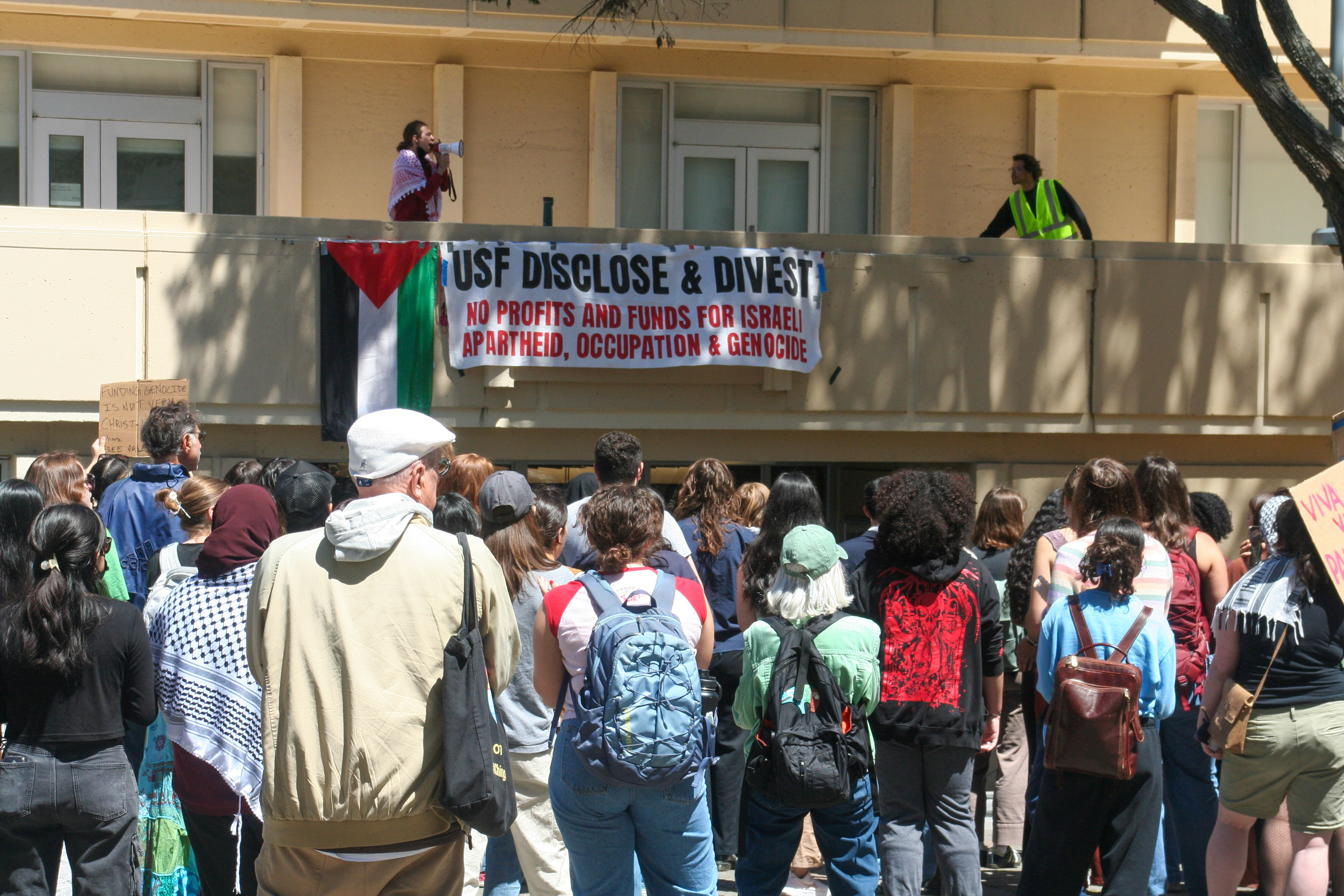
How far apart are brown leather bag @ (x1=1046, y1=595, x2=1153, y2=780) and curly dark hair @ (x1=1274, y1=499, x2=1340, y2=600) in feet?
2.20

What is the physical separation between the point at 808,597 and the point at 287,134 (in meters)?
9.53

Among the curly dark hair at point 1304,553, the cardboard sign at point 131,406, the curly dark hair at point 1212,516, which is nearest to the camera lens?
the curly dark hair at point 1304,553

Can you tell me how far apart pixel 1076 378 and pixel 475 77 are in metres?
6.51

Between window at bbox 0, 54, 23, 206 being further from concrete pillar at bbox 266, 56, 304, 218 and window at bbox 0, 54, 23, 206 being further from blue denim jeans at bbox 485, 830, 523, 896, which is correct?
blue denim jeans at bbox 485, 830, 523, 896

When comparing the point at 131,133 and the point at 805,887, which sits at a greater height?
the point at 131,133

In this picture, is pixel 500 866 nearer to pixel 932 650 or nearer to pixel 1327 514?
pixel 932 650

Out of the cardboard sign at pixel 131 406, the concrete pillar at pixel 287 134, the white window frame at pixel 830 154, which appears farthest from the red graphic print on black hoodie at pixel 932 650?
the concrete pillar at pixel 287 134

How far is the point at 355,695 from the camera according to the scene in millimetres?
3158

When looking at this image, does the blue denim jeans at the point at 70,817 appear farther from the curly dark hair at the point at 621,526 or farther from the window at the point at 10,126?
the window at the point at 10,126

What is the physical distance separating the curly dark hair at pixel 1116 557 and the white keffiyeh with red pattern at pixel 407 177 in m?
7.49

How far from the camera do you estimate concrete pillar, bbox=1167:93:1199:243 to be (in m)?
13.6

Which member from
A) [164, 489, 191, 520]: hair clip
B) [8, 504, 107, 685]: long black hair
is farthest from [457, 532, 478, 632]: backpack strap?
[164, 489, 191, 520]: hair clip

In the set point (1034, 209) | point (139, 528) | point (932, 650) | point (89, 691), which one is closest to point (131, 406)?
point (139, 528)

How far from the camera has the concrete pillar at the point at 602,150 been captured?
12.7 m
